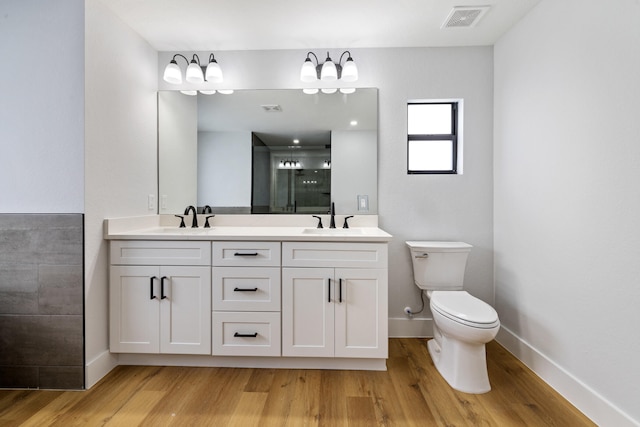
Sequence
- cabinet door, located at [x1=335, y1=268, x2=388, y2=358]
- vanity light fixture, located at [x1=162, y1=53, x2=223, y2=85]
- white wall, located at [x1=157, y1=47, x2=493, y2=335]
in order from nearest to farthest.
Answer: cabinet door, located at [x1=335, y1=268, x2=388, y2=358], vanity light fixture, located at [x1=162, y1=53, x2=223, y2=85], white wall, located at [x1=157, y1=47, x2=493, y2=335]

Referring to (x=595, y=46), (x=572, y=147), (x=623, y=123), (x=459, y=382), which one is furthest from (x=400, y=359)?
(x=595, y=46)

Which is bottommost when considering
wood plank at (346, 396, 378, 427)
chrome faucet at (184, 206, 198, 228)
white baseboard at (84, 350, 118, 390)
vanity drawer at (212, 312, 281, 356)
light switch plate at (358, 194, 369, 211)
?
wood plank at (346, 396, 378, 427)

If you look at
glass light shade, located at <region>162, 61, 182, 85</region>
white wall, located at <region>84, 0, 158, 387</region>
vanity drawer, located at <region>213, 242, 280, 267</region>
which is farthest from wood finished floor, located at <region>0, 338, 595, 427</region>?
glass light shade, located at <region>162, 61, 182, 85</region>

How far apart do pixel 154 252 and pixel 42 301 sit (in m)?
Answer: 0.61

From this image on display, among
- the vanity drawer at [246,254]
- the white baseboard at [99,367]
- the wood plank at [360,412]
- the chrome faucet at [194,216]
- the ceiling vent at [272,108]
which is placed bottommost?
the wood plank at [360,412]

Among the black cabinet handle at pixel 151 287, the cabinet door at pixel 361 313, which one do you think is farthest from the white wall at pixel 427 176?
the black cabinet handle at pixel 151 287

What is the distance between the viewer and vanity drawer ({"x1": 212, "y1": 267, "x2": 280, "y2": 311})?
1.88m

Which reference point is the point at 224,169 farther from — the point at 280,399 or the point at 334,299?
the point at 280,399

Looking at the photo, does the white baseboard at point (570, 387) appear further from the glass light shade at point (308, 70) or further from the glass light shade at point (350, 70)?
the glass light shade at point (308, 70)

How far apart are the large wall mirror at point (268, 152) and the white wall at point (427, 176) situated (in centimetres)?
13

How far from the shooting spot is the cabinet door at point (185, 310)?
189cm

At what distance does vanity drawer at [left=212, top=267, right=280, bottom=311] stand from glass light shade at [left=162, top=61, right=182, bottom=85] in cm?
148

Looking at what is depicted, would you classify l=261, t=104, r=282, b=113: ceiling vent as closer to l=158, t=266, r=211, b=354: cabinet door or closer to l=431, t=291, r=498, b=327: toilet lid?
l=158, t=266, r=211, b=354: cabinet door

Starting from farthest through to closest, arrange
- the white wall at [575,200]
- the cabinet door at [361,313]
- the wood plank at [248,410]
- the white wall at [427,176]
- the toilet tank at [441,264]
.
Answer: the white wall at [427,176], the toilet tank at [441,264], the cabinet door at [361,313], the wood plank at [248,410], the white wall at [575,200]
